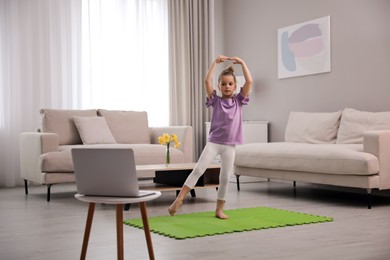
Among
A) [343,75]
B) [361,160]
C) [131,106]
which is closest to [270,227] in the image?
[361,160]

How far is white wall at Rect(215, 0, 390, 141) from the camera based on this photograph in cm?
584

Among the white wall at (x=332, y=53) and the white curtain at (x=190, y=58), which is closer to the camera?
the white wall at (x=332, y=53)

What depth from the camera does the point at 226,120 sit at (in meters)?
4.07

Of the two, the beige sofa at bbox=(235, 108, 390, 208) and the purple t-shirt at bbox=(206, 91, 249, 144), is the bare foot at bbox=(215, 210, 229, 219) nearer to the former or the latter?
the purple t-shirt at bbox=(206, 91, 249, 144)

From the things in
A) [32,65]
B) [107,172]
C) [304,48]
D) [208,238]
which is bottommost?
[208,238]

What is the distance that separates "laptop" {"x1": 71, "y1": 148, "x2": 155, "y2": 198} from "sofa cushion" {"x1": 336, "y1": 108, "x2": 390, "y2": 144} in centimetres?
348

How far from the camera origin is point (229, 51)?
26.8 ft

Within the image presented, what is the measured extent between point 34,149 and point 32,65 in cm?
160

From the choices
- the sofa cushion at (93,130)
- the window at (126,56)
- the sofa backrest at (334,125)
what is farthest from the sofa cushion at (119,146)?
the window at (126,56)

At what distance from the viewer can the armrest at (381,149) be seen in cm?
470

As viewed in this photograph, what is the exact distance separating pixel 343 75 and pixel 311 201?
5.40 ft

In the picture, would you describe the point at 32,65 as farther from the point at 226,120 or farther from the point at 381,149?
the point at 381,149

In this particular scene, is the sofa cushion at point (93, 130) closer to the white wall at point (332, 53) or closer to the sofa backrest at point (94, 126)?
the sofa backrest at point (94, 126)

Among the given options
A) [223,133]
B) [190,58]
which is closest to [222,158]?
[223,133]
